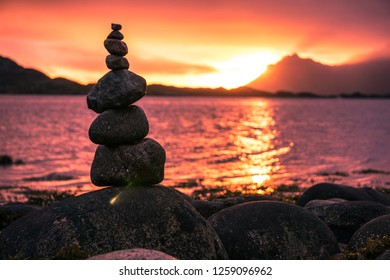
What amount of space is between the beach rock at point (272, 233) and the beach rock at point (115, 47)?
18.5 ft

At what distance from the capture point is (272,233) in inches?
Result: 546

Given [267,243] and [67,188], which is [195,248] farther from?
[67,188]

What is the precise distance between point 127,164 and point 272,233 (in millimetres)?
4692

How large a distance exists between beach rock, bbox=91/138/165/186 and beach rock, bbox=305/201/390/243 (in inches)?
317

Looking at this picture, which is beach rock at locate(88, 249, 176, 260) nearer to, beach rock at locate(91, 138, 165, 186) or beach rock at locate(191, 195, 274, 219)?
beach rock at locate(91, 138, 165, 186)

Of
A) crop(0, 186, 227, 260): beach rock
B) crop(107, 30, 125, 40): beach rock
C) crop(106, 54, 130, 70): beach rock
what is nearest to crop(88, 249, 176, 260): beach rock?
crop(0, 186, 227, 260): beach rock

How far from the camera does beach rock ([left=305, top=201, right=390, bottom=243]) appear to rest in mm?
17500

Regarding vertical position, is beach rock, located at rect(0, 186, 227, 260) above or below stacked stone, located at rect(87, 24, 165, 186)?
below

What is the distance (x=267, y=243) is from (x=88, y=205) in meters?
5.19

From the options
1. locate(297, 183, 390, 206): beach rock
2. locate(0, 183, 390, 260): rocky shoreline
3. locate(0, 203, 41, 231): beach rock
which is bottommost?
locate(0, 203, 41, 231): beach rock

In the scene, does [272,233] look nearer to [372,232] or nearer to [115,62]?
[372,232]
